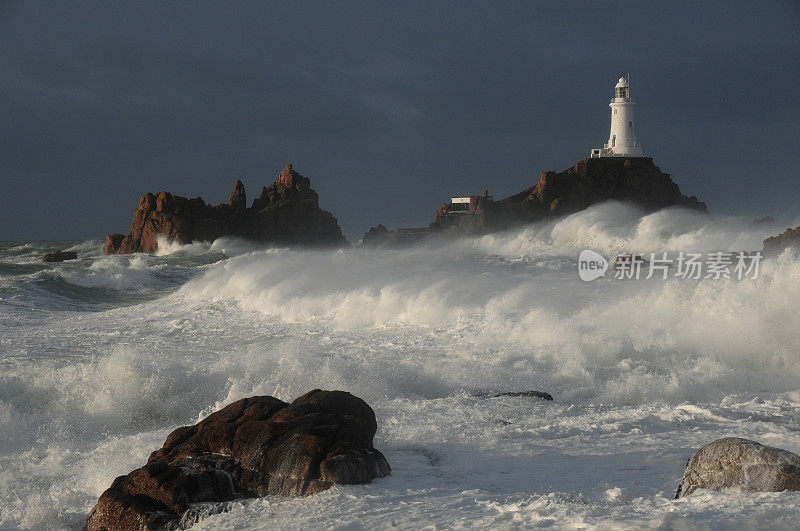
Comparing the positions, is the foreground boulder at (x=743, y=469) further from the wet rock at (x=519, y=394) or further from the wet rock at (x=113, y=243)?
the wet rock at (x=113, y=243)

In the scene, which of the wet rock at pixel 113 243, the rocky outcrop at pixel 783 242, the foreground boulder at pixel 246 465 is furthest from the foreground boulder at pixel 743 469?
the wet rock at pixel 113 243

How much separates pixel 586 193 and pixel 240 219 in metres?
32.5

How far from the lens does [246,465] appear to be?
5164mm

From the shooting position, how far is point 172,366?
1007 cm

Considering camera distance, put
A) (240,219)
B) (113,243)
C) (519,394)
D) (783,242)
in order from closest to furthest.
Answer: (519,394), (783,242), (113,243), (240,219)

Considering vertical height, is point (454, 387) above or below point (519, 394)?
below

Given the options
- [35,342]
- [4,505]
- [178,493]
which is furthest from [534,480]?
[35,342]

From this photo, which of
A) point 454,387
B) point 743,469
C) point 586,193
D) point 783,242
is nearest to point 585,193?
point 586,193

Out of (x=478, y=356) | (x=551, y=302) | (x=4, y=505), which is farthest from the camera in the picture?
(x=551, y=302)

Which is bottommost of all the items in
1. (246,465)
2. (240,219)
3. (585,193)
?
(246,465)

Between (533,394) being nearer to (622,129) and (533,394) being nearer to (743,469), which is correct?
(743,469)

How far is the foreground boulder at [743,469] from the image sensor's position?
13.9 feet

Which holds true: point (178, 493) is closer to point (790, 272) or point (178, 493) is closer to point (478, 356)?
point (478, 356)

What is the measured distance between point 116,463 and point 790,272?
38.1ft
